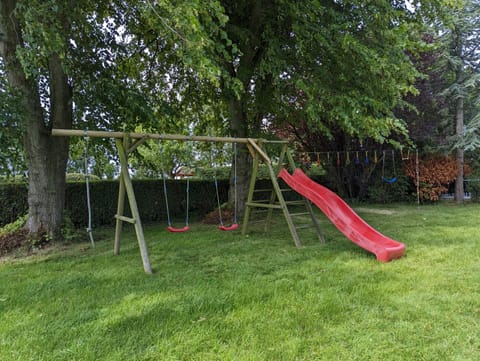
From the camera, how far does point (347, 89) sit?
560 cm

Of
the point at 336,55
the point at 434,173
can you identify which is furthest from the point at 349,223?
the point at 434,173

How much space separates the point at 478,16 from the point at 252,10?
6988 millimetres

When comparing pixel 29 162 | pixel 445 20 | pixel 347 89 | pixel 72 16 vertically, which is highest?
pixel 445 20

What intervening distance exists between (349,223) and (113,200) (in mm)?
5207

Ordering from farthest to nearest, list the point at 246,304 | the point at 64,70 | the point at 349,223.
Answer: the point at 64,70 → the point at 349,223 → the point at 246,304

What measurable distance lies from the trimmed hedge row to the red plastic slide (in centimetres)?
360

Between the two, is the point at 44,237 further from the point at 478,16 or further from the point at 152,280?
the point at 478,16

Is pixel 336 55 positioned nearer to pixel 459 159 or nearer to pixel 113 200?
pixel 113 200

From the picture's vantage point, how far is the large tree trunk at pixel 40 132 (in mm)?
4629

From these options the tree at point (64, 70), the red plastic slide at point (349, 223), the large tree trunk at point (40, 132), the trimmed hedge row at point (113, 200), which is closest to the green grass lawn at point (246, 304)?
the red plastic slide at point (349, 223)

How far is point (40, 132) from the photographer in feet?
16.3

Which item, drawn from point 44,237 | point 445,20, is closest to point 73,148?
point 44,237

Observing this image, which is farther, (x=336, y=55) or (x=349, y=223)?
(x=336, y=55)

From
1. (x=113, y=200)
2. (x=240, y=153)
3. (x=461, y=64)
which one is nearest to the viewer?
(x=113, y=200)
